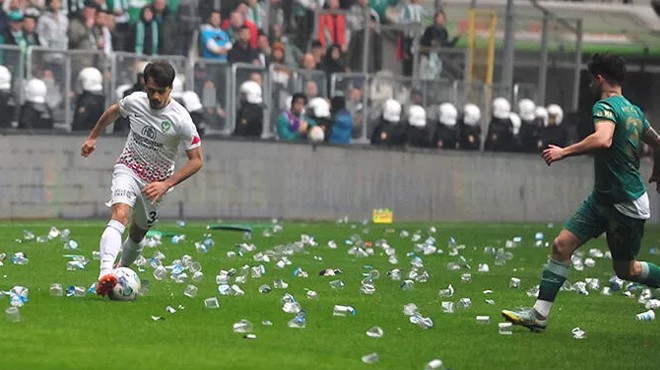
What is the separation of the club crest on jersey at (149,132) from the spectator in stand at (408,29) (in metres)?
20.7

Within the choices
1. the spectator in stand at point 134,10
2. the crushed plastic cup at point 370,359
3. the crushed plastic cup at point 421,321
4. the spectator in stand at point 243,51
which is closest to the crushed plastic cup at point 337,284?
the crushed plastic cup at point 421,321

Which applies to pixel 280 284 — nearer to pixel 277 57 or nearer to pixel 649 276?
pixel 649 276

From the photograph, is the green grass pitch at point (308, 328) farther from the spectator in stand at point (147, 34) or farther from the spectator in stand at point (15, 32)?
the spectator in stand at point (147, 34)

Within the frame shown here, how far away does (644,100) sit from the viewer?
47375 mm

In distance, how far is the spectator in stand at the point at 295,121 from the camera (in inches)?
1253

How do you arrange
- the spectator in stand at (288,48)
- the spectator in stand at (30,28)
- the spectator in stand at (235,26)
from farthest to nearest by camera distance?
the spectator in stand at (288,48) < the spectator in stand at (235,26) < the spectator in stand at (30,28)

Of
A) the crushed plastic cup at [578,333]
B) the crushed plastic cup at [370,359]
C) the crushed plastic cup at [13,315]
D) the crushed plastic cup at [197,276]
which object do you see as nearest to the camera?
the crushed plastic cup at [370,359]

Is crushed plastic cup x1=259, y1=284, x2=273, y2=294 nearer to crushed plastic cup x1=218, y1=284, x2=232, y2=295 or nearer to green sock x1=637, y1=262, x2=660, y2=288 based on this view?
crushed plastic cup x1=218, y1=284, x2=232, y2=295

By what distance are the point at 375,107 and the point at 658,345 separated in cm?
2115

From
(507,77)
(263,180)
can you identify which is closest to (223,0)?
(263,180)

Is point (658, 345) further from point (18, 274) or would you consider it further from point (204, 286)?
point (18, 274)

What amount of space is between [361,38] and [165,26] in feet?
18.2

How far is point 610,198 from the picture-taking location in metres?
13.5

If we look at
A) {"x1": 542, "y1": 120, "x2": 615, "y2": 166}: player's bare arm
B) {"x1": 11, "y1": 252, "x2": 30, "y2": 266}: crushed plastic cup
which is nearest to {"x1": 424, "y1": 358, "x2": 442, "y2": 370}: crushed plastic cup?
{"x1": 542, "y1": 120, "x2": 615, "y2": 166}: player's bare arm
